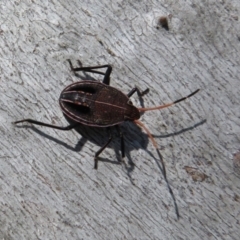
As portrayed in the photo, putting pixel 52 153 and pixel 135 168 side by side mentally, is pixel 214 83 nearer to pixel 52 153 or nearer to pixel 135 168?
pixel 135 168

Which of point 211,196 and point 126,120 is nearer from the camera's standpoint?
point 211,196

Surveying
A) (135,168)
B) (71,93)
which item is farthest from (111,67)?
(135,168)

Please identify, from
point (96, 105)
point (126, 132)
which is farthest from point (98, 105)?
point (126, 132)

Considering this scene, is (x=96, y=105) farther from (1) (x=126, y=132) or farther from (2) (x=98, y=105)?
(1) (x=126, y=132)

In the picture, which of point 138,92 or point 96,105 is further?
point 96,105

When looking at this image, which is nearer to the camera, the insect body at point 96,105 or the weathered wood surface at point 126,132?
the weathered wood surface at point 126,132

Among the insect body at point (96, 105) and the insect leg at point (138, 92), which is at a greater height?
the insect leg at point (138, 92)
